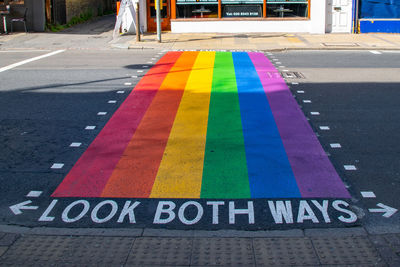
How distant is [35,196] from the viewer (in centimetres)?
670

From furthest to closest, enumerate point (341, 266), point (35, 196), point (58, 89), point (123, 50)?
point (123, 50) → point (58, 89) → point (35, 196) → point (341, 266)

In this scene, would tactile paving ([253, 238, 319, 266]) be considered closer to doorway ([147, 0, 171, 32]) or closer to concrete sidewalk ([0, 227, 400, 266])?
concrete sidewalk ([0, 227, 400, 266])

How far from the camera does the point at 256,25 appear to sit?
2472 centimetres

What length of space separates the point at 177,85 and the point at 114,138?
175 inches

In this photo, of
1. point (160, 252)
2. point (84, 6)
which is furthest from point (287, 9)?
point (160, 252)

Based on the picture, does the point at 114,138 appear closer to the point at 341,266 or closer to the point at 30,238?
the point at 30,238

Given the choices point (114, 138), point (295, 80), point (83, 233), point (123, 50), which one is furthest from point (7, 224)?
point (123, 50)

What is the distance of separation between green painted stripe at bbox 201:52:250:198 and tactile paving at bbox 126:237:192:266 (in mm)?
1317

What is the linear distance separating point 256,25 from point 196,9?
3.10 metres

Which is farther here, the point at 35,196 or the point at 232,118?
the point at 232,118

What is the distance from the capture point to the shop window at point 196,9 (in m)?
24.8

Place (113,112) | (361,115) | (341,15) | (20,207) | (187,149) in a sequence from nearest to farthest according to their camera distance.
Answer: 1. (20,207)
2. (187,149)
3. (361,115)
4. (113,112)
5. (341,15)

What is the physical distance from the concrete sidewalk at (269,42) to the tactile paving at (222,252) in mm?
15066

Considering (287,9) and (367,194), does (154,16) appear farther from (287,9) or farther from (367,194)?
(367,194)
